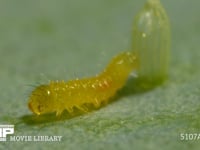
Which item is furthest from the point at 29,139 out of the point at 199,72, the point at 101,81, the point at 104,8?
the point at 104,8

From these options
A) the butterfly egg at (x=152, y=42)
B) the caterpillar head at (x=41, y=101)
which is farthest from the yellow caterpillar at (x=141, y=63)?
the caterpillar head at (x=41, y=101)

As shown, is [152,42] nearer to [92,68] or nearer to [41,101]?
[92,68]

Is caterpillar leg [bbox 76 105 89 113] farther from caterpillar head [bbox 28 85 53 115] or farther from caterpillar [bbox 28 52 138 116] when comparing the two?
caterpillar head [bbox 28 85 53 115]

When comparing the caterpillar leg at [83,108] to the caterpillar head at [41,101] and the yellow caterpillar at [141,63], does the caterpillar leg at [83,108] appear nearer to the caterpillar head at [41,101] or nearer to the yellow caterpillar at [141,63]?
the yellow caterpillar at [141,63]

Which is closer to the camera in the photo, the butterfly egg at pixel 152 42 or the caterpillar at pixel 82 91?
the caterpillar at pixel 82 91

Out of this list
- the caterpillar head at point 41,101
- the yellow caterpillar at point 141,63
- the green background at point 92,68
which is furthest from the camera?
→ the yellow caterpillar at point 141,63
